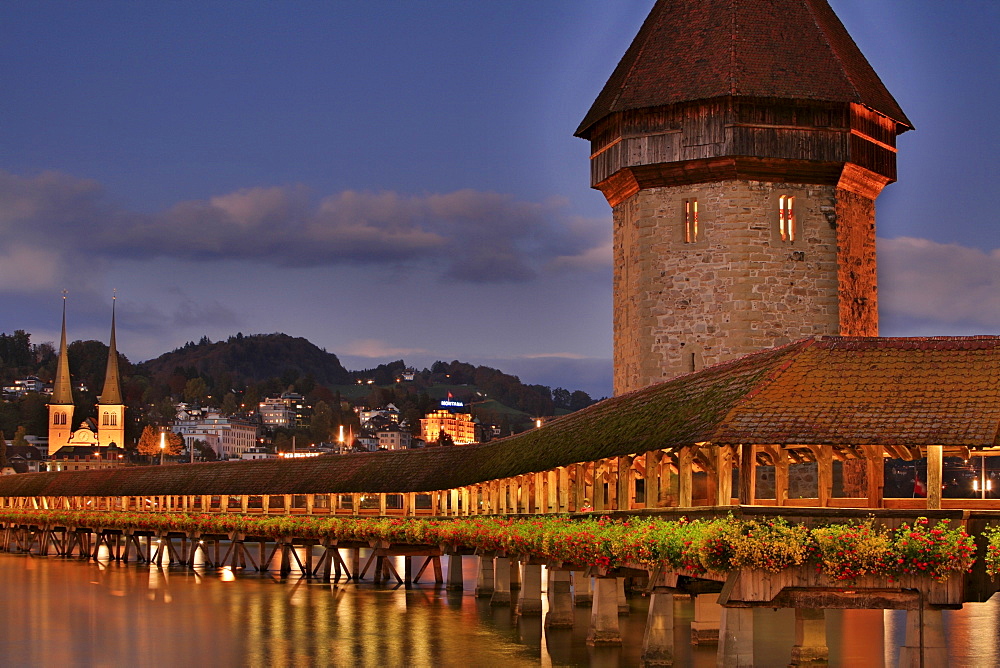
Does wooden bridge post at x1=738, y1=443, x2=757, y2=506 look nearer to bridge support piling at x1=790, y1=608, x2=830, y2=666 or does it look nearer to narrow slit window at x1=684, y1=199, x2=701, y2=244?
bridge support piling at x1=790, y1=608, x2=830, y2=666

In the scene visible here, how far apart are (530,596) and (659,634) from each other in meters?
12.9

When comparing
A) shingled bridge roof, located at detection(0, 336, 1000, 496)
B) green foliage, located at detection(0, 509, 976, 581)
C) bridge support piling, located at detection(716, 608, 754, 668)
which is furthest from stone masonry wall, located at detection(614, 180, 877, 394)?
bridge support piling, located at detection(716, 608, 754, 668)

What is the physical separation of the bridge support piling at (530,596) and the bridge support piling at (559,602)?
254 cm

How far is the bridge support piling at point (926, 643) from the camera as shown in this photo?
835 inches

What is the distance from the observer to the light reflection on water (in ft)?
106

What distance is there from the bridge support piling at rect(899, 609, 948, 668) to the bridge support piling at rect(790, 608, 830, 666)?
6336 mm

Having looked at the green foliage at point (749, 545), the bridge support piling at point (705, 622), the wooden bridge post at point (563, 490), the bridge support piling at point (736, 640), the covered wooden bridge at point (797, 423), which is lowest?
the bridge support piling at point (705, 622)

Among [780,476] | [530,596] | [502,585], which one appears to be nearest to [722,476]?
[780,476]

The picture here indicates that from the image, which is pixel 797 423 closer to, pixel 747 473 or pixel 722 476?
pixel 747 473

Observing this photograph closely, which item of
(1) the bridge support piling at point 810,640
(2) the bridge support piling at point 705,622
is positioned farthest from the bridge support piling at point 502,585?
(1) the bridge support piling at point 810,640

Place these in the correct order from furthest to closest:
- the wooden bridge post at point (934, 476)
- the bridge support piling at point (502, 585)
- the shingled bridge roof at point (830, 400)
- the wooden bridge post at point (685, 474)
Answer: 1. the bridge support piling at point (502, 585)
2. the wooden bridge post at point (685, 474)
3. the shingled bridge roof at point (830, 400)
4. the wooden bridge post at point (934, 476)

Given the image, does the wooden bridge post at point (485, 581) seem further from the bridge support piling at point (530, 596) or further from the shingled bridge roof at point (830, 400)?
the shingled bridge roof at point (830, 400)

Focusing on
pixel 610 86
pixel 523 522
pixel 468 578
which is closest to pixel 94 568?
pixel 468 578

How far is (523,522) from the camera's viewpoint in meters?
34.8
